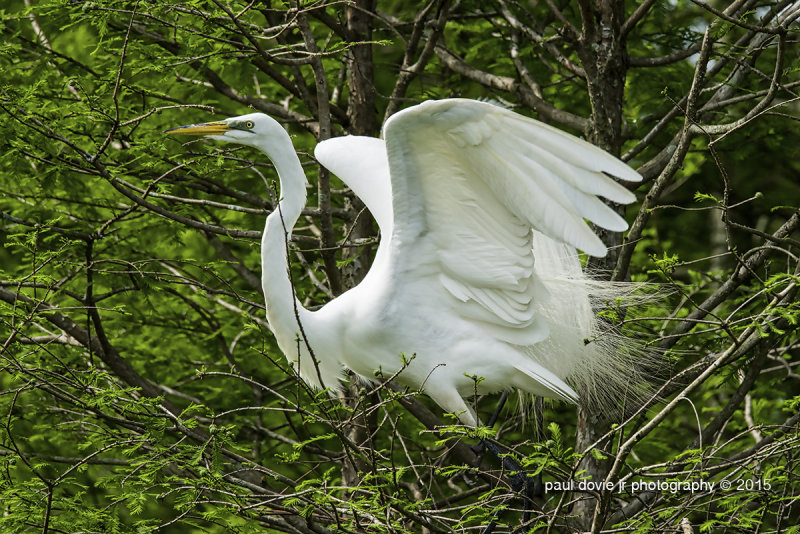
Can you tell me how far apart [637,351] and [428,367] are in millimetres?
1084

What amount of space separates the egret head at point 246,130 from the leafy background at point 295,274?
14 cm

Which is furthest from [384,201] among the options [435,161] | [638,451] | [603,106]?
[638,451]

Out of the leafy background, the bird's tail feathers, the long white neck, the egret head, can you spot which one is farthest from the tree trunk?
the bird's tail feathers

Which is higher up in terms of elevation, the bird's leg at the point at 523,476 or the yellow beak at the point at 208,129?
the yellow beak at the point at 208,129

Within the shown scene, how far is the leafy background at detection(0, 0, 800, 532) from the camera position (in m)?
3.06

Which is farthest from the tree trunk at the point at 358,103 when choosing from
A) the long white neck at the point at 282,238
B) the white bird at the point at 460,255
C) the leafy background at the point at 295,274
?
the long white neck at the point at 282,238

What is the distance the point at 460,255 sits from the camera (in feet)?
12.5

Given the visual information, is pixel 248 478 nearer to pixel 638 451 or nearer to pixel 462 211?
pixel 462 211

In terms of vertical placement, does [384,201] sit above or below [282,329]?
above

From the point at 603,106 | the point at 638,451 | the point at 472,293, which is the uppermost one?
the point at 603,106

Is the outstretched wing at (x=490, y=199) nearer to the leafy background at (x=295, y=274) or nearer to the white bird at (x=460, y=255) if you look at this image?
the white bird at (x=460, y=255)

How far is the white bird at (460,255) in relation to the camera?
3295mm

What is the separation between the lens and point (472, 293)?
3926mm

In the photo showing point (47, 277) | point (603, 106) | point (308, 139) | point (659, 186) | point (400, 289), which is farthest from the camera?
point (308, 139)
